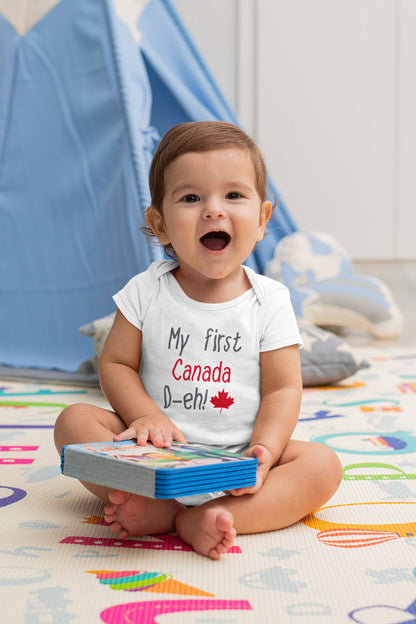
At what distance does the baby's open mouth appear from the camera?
73 centimetres

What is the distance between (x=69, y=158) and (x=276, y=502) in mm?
1203

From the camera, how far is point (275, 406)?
0.72 m

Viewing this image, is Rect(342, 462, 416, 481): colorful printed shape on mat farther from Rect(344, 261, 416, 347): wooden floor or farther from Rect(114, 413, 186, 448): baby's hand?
Rect(344, 261, 416, 347): wooden floor

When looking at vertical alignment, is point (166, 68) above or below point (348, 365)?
above

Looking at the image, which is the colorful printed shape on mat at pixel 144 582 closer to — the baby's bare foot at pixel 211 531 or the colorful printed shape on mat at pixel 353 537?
the baby's bare foot at pixel 211 531

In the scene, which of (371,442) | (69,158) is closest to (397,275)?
(69,158)

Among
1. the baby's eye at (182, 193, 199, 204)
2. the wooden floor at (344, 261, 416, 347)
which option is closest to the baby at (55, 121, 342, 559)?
the baby's eye at (182, 193, 199, 204)

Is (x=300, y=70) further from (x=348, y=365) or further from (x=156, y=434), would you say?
(x=156, y=434)

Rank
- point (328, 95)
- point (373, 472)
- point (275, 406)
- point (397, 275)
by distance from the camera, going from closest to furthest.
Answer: point (275, 406) < point (373, 472) < point (328, 95) < point (397, 275)

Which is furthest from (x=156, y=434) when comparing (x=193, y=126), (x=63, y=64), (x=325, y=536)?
(x=63, y=64)

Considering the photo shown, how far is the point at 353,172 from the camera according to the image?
3.06 meters

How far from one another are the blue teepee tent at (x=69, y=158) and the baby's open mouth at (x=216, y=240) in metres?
0.73

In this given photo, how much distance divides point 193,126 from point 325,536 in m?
0.43

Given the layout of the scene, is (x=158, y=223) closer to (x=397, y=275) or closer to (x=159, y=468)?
(x=159, y=468)
